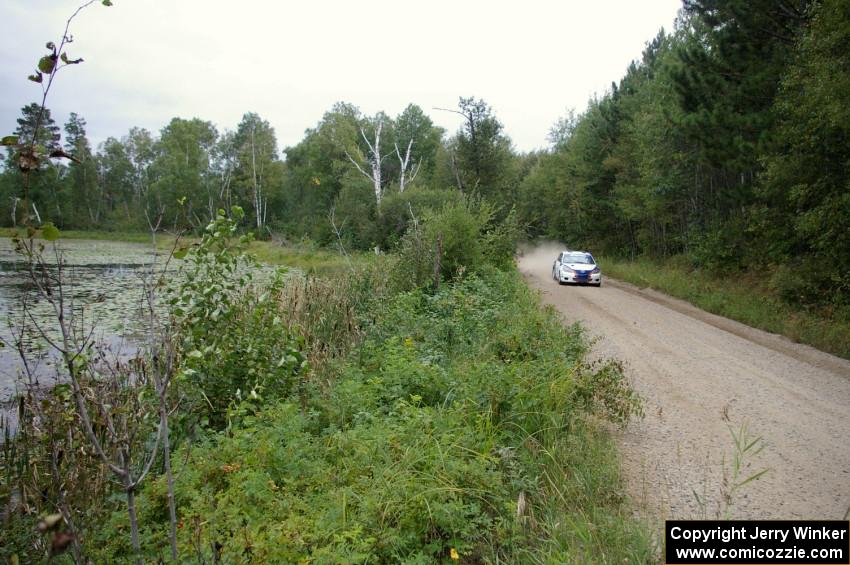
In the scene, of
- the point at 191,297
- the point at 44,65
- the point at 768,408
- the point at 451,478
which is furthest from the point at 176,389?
the point at 768,408

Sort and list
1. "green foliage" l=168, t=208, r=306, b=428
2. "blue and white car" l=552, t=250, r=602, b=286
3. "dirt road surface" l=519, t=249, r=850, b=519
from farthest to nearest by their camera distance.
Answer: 1. "blue and white car" l=552, t=250, r=602, b=286
2. "green foliage" l=168, t=208, r=306, b=428
3. "dirt road surface" l=519, t=249, r=850, b=519

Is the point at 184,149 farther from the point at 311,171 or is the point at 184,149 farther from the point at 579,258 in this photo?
the point at 579,258

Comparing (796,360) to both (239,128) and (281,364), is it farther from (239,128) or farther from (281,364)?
(239,128)

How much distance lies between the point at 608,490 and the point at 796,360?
733cm

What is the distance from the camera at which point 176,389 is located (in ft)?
19.1

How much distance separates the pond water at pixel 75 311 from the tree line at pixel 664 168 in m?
1.21

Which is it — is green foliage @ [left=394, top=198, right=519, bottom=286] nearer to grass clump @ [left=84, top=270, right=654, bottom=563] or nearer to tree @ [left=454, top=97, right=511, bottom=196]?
grass clump @ [left=84, top=270, right=654, bottom=563]

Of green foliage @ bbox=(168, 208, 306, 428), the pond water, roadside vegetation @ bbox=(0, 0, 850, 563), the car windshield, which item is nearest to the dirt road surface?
roadside vegetation @ bbox=(0, 0, 850, 563)

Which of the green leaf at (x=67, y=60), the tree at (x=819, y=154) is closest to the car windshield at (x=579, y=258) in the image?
the tree at (x=819, y=154)

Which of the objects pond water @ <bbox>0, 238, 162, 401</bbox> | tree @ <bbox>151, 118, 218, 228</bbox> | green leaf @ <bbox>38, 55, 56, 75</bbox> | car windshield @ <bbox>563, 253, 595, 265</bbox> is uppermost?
tree @ <bbox>151, 118, 218, 228</bbox>

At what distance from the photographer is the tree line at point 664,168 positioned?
12055mm

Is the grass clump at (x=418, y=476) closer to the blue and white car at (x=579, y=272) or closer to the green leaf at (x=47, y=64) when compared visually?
the green leaf at (x=47, y=64)

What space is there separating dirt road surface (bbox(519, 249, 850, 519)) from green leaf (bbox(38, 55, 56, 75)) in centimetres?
428

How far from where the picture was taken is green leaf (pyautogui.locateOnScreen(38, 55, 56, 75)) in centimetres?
213
